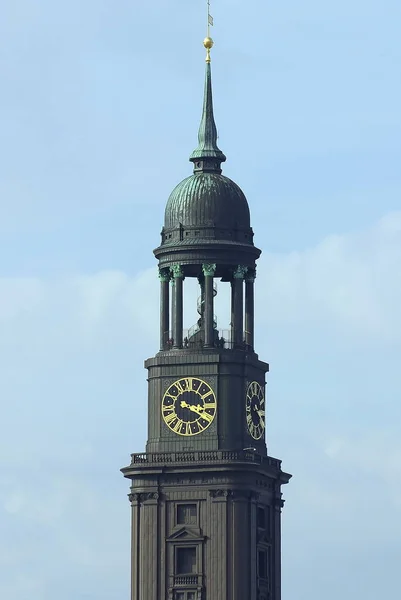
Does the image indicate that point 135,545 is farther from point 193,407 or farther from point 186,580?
point 193,407

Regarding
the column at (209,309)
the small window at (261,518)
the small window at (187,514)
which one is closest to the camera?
the small window at (187,514)

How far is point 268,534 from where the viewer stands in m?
176

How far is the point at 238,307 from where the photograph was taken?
581 ft

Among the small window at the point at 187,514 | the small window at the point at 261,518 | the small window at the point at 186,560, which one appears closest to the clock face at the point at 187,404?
the small window at the point at 187,514

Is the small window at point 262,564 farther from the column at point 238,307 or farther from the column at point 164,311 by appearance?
the column at point 164,311

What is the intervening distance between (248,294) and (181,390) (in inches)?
270

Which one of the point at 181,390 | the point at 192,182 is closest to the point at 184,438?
the point at 181,390

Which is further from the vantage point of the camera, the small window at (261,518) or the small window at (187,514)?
the small window at (261,518)

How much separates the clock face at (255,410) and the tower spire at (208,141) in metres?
12.5

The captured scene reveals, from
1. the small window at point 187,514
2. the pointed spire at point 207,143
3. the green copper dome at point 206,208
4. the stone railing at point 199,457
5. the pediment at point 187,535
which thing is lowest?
the pediment at point 187,535

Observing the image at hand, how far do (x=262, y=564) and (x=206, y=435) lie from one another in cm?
759

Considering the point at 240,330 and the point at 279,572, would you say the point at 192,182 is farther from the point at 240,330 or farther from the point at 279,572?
the point at 279,572

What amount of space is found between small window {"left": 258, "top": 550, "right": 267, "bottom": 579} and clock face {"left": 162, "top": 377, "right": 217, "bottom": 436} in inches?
291

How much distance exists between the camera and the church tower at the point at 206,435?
6791 inches
